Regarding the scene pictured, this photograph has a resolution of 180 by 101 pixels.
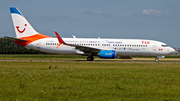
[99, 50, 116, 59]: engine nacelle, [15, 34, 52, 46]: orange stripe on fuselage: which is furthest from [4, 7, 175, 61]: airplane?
[99, 50, 116, 59]: engine nacelle

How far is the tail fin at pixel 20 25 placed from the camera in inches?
1352

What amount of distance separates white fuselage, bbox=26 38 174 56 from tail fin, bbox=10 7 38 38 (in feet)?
6.75

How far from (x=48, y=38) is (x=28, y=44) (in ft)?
10.4

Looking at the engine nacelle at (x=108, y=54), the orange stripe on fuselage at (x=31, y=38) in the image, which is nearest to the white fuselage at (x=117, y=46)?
the orange stripe on fuselage at (x=31, y=38)

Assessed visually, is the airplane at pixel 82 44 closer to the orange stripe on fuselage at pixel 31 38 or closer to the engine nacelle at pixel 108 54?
the orange stripe on fuselage at pixel 31 38

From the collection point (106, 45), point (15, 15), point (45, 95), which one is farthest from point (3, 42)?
point (45, 95)

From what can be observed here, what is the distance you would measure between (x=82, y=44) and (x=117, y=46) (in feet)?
17.7

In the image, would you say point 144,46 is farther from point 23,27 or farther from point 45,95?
point 45,95

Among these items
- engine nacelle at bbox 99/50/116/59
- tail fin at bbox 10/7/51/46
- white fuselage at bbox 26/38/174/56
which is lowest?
engine nacelle at bbox 99/50/116/59

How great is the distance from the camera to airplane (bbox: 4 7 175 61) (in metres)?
33.3

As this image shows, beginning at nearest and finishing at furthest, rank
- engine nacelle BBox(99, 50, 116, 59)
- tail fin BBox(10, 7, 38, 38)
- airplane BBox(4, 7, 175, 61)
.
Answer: engine nacelle BBox(99, 50, 116, 59) < airplane BBox(4, 7, 175, 61) < tail fin BBox(10, 7, 38, 38)

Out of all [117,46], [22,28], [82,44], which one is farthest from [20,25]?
[117,46]

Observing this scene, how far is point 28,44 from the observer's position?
34.0 meters

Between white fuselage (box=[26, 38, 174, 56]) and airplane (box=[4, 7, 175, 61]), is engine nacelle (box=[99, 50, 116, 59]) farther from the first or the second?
white fuselage (box=[26, 38, 174, 56])
